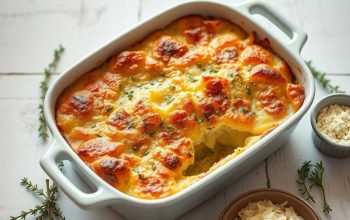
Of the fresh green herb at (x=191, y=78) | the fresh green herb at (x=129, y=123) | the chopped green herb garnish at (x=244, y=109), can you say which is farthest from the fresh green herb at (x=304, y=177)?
the fresh green herb at (x=129, y=123)

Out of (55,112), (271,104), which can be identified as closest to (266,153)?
(271,104)

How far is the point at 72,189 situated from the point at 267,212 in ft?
2.89

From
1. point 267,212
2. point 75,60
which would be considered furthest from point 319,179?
point 75,60

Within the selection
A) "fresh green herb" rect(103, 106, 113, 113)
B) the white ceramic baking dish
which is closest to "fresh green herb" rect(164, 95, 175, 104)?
"fresh green herb" rect(103, 106, 113, 113)

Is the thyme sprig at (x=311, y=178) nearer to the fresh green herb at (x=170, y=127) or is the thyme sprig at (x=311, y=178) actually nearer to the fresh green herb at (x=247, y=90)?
the fresh green herb at (x=247, y=90)

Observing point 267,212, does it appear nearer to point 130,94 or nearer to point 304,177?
point 304,177

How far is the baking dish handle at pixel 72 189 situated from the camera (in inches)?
88.6

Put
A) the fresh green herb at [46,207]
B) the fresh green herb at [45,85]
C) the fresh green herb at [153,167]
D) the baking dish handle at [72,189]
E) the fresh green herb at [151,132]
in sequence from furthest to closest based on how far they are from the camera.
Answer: the fresh green herb at [45,85] → the fresh green herb at [46,207] → the fresh green herb at [151,132] → the fresh green herb at [153,167] → the baking dish handle at [72,189]

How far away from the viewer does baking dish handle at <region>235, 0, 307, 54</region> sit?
2.76m

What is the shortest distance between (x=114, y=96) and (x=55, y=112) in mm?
290

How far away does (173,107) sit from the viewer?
2.62 metres

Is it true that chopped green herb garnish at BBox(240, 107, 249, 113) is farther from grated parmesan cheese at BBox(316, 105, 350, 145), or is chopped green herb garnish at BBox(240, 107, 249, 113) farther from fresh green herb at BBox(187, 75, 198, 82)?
grated parmesan cheese at BBox(316, 105, 350, 145)

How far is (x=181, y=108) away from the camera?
103 inches

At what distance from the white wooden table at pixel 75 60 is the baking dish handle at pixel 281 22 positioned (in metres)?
0.46
